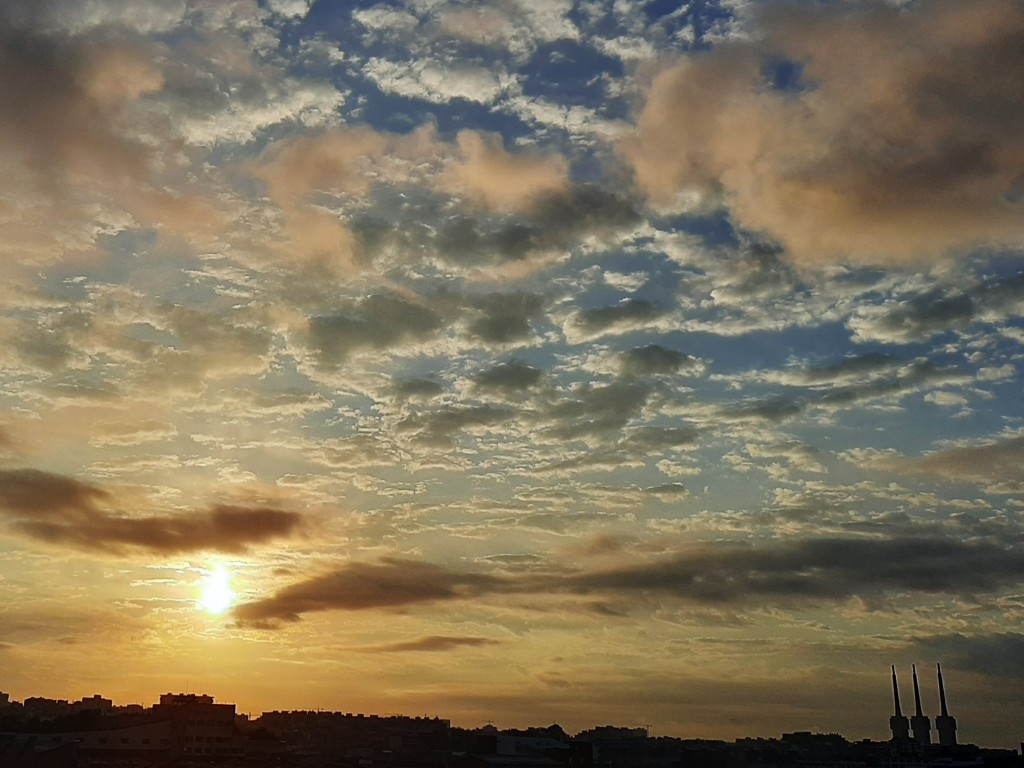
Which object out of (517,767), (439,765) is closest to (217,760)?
(439,765)

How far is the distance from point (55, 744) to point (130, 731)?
1381 cm

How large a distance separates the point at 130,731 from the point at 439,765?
63430 millimetres

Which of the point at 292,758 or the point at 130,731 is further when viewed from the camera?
the point at 130,731

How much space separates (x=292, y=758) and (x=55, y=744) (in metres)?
46.7

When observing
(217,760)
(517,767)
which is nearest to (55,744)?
(217,760)

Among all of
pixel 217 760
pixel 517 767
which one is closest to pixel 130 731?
pixel 217 760

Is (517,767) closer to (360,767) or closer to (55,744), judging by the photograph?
(360,767)

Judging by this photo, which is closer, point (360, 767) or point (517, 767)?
point (360, 767)

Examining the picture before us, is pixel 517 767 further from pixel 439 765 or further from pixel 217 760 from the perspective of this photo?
pixel 217 760

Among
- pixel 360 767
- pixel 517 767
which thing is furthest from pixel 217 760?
pixel 517 767

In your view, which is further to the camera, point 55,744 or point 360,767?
point 55,744

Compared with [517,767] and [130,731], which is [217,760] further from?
[517,767]

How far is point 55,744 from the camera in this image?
625 ft

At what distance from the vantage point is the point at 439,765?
186000 millimetres
